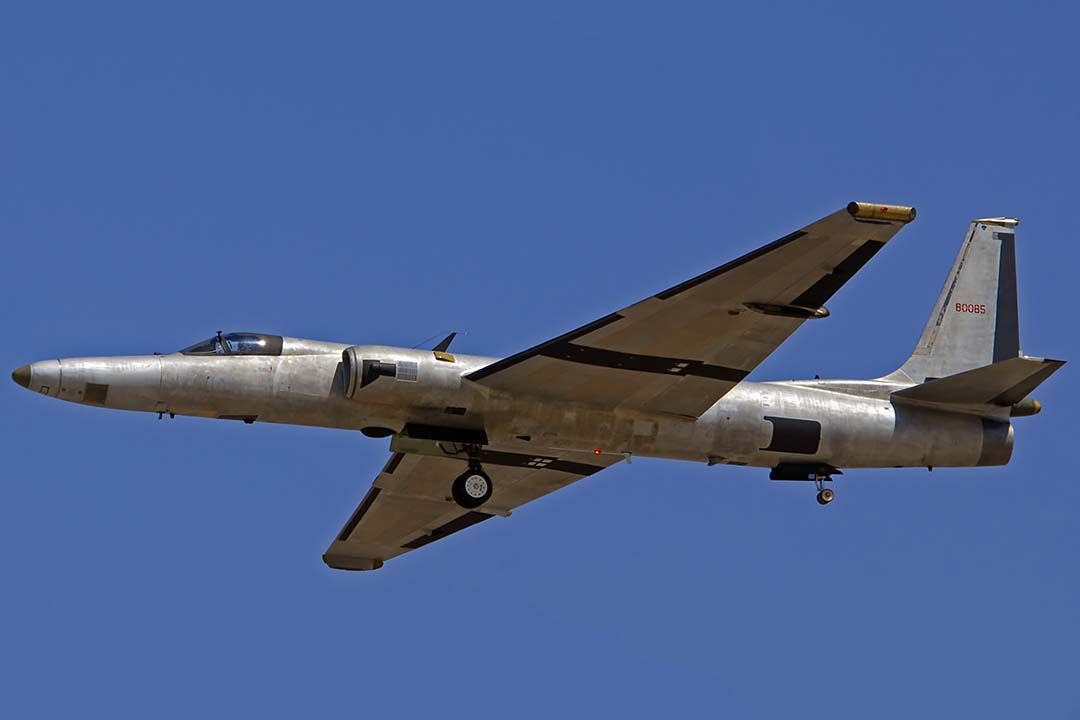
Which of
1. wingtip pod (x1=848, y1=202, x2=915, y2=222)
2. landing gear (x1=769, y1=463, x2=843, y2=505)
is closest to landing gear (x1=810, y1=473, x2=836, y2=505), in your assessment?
landing gear (x1=769, y1=463, x2=843, y2=505)

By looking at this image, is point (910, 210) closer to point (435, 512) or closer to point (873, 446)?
point (873, 446)

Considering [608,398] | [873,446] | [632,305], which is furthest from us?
[873,446]

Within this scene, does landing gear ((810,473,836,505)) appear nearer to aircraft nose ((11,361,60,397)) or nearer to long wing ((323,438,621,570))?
long wing ((323,438,621,570))

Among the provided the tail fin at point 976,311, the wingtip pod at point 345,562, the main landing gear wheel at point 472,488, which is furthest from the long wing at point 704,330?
the wingtip pod at point 345,562

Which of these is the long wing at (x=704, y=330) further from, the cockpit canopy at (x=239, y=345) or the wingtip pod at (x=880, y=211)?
the cockpit canopy at (x=239, y=345)

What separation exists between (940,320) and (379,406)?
13166 millimetres

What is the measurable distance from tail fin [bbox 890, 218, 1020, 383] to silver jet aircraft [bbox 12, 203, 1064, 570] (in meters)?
0.09

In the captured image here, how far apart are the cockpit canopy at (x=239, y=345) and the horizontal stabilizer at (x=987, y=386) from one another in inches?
496

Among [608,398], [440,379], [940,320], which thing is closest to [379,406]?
[440,379]

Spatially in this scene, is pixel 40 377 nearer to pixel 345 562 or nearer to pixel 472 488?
pixel 472 488

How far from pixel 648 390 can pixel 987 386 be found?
7.20m

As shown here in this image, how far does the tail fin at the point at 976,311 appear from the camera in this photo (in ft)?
128

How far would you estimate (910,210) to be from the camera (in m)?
29.4

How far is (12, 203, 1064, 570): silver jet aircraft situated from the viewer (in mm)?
31859
